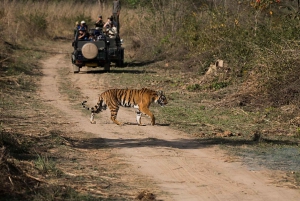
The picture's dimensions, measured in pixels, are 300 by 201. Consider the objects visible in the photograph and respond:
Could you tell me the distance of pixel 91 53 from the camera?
22453 millimetres

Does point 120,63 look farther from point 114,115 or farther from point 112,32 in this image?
point 114,115

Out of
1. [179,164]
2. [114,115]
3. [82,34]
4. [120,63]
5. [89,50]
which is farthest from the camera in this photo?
[120,63]

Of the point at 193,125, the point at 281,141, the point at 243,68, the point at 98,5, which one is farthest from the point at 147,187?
the point at 98,5

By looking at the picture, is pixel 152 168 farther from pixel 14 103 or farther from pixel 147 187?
pixel 14 103

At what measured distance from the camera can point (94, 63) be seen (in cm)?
2292

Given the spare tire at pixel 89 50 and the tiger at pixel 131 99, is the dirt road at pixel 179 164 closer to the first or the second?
the tiger at pixel 131 99

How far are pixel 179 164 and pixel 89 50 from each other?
13190 millimetres

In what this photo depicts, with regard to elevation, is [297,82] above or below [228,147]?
above

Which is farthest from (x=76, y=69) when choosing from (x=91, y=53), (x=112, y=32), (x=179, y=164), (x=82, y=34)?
(x=179, y=164)

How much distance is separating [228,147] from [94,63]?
12.4m

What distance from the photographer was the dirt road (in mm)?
8133

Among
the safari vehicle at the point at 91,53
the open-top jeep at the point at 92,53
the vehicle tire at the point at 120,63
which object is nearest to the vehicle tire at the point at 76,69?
the open-top jeep at the point at 92,53

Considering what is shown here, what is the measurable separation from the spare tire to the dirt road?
23.9 ft

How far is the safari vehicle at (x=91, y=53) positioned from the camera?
22422 mm
